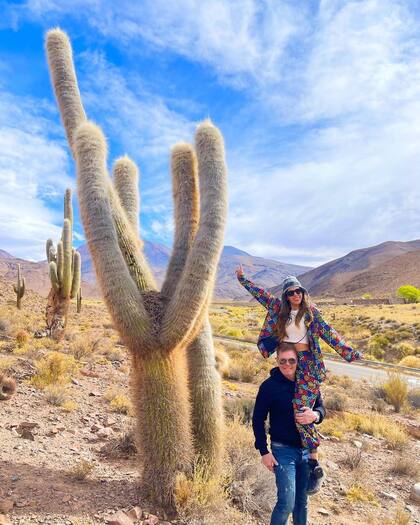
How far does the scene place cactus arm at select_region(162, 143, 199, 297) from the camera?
549 centimetres

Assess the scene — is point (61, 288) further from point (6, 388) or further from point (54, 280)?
point (6, 388)

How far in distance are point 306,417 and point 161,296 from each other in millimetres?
2241

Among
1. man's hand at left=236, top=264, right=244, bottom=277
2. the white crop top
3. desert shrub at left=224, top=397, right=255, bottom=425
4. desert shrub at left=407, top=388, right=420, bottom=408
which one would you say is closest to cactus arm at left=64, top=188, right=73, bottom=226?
desert shrub at left=224, top=397, right=255, bottom=425

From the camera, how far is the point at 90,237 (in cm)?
494

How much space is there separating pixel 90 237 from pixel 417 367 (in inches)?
813

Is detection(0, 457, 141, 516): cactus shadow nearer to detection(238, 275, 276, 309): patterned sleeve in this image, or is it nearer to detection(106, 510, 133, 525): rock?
detection(106, 510, 133, 525): rock

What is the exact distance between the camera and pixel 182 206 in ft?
18.6

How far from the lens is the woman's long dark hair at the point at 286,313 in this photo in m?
4.30

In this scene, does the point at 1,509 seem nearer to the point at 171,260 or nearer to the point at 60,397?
the point at 171,260

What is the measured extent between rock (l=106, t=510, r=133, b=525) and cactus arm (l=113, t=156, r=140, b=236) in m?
3.82

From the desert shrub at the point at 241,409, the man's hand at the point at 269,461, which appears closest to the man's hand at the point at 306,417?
the man's hand at the point at 269,461

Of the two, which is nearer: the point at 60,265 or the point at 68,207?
the point at 60,265

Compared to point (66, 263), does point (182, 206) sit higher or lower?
lower

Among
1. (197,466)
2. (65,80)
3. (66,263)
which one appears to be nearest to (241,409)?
(197,466)
